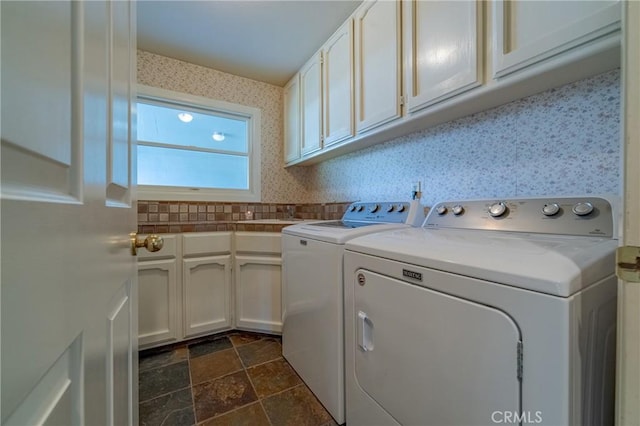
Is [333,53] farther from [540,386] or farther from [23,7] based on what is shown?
[540,386]

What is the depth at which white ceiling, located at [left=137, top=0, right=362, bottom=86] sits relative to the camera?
5.61ft

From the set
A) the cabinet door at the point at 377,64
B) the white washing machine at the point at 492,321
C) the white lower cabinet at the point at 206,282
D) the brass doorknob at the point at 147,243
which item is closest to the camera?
the white washing machine at the point at 492,321

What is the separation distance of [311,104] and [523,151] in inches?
62.8

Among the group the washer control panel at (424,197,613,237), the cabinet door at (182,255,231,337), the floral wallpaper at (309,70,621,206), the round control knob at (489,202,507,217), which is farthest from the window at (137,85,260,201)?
the round control knob at (489,202,507,217)

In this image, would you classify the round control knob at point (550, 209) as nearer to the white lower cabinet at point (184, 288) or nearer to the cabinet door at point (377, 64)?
the cabinet door at point (377, 64)

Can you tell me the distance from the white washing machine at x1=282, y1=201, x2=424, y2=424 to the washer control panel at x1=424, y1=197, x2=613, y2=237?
0.96ft

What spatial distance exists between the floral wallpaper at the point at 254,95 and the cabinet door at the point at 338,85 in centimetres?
92

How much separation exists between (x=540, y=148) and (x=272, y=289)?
186 cm

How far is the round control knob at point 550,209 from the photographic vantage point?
3.08ft

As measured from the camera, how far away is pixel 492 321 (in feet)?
2.06

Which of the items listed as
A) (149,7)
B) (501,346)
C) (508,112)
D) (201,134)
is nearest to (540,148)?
(508,112)

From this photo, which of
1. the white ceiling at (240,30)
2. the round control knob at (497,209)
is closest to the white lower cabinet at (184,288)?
the white ceiling at (240,30)

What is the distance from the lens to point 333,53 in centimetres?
193

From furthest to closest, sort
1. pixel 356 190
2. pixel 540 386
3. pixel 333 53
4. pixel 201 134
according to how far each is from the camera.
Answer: pixel 201 134
pixel 356 190
pixel 333 53
pixel 540 386
